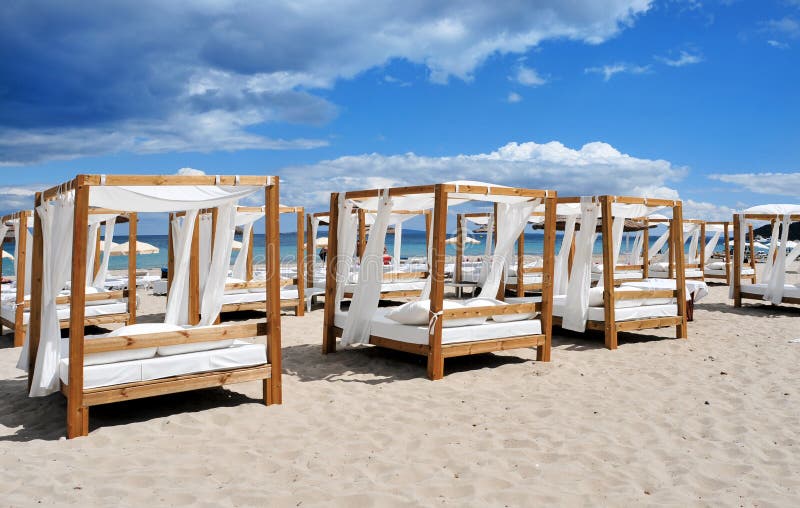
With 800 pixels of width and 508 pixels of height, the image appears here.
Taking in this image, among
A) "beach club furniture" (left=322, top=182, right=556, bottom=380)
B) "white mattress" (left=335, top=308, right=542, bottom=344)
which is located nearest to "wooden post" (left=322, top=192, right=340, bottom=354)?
"beach club furniture" (left=322, top=182, right=556, bottom=380)

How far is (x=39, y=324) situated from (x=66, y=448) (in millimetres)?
1744

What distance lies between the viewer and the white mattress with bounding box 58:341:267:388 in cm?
464

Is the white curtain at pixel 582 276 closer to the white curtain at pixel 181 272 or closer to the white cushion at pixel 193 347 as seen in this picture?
the white cushion at pixel 193 347

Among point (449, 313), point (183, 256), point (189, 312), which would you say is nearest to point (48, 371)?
point (183, 256)

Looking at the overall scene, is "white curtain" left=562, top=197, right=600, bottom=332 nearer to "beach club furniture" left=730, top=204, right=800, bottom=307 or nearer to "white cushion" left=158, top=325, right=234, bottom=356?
"white cushion" left=158, top=325, right=234, bottom=356

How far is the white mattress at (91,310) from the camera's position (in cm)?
837

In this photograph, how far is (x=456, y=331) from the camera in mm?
6504

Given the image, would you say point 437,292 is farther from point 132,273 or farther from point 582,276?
point 132,273

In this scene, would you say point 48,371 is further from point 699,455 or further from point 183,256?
point 699,455

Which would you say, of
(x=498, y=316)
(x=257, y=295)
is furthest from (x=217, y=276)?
(x=257, y=295)

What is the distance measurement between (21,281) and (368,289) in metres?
5.09

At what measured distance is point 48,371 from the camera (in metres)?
4.88

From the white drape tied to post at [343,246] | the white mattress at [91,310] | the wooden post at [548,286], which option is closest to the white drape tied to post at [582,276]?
the wooden post at [548,286]

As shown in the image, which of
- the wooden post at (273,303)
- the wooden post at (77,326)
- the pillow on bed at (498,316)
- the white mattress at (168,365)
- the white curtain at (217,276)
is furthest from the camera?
the pillow on bed at (498,316)
